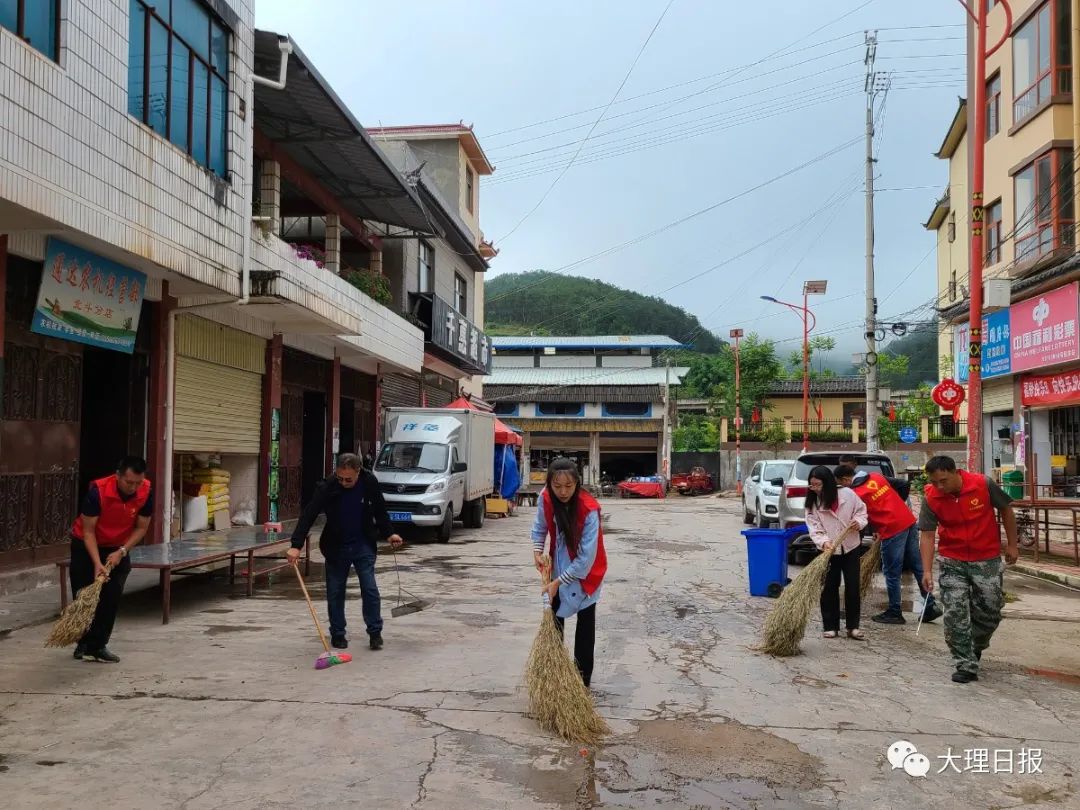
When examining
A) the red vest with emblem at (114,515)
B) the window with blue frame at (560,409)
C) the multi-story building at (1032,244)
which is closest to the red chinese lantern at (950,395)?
the multi-story building at (1032,244)

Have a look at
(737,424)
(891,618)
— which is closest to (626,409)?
(737,424)

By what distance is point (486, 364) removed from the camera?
98.8ft

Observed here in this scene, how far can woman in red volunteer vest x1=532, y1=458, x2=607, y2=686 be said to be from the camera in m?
5.41

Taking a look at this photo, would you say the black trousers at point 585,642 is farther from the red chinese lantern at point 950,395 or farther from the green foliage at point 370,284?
the green foliage at point 370,284

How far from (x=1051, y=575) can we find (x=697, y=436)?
1423 inches

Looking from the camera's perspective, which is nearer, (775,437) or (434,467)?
(434,467)

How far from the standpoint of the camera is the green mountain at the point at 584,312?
68.1 metres

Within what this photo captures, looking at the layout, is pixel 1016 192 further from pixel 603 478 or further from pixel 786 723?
pixel 603 478

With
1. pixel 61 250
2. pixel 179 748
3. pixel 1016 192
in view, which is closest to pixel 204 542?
pixel 61 250

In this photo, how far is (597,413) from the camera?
4928 cm

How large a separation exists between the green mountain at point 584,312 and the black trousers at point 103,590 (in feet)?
191

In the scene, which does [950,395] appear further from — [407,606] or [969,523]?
[407,606]

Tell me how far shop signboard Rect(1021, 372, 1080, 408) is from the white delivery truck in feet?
41.2

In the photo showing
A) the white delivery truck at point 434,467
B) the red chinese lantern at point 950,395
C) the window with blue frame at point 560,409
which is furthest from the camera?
the window with blue frame at point 560,409
